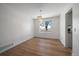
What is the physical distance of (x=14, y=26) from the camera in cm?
127

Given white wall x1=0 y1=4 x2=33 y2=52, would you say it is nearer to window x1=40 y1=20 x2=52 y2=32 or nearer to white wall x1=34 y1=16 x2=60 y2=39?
white wall x1=34 y1=16 x2=60 y2=39

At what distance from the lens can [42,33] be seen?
1.37m

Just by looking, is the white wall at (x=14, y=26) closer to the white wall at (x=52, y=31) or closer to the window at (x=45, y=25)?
the white wall at (x=52, y=31)

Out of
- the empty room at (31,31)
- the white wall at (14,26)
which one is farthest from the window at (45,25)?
the white wall at (14,26)

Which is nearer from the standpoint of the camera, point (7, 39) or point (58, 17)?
point (7, 39)

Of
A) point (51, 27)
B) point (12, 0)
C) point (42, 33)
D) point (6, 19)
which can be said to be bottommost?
point (42, 33)

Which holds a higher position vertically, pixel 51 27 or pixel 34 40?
pixel 51 27

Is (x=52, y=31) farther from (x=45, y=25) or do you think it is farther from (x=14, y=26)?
(x=14, y=26)

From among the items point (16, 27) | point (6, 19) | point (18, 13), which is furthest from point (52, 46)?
point (6, 19)

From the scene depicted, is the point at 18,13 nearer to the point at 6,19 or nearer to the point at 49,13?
the point at 6,19

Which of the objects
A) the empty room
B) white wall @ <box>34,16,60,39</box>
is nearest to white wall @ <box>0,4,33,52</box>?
the empty room

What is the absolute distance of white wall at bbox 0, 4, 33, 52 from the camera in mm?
1190

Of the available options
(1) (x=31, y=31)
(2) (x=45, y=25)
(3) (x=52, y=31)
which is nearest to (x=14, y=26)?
(1) (x=31, y=31)

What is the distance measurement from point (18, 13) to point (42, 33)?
0.57m
